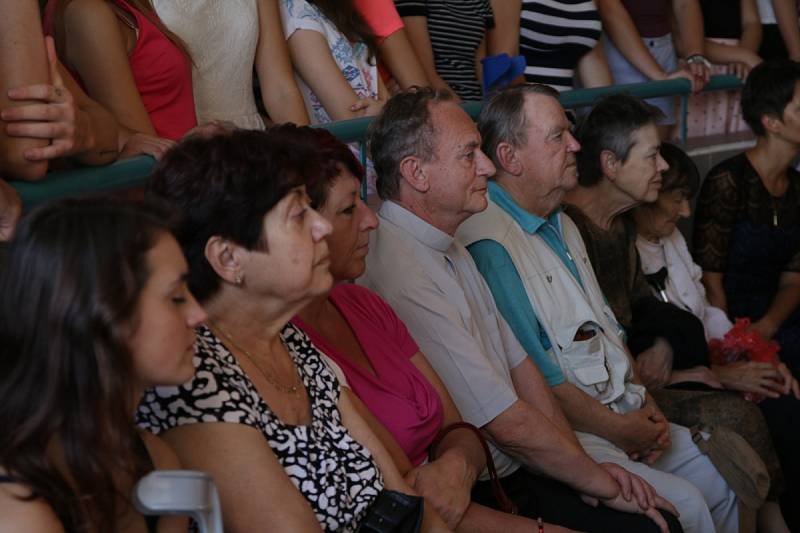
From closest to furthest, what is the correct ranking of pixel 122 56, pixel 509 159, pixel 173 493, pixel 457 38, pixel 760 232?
1. pixel 173 493
2. pixel 122 56
3. pixel 509 159
4. pixel 457 38
5. pixel 760 232

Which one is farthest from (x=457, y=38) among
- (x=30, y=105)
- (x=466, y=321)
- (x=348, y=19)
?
(x=30, y=105)

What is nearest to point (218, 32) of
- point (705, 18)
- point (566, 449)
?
point (566, 449)

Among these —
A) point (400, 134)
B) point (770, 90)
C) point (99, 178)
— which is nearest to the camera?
point (99, 178)

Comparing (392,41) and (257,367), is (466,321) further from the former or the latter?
(392,41)

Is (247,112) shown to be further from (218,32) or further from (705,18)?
(705,18)

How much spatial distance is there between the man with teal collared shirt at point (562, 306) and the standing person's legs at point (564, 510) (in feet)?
0.75

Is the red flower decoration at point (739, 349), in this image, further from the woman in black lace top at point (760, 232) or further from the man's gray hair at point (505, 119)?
the man's gray hair at point (505, 119)

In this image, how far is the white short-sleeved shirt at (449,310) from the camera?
8.38ft

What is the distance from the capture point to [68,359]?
139 cm

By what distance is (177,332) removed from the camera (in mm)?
1511

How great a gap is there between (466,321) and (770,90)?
2.30 metres

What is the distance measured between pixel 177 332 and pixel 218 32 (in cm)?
174

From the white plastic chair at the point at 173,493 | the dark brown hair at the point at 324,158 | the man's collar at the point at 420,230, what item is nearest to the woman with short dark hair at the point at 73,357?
the white plastic chair at the point at 173,493

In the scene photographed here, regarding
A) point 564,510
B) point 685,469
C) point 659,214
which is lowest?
point 685,469
